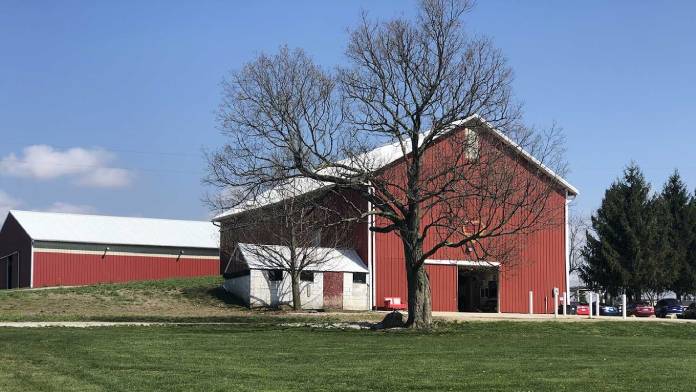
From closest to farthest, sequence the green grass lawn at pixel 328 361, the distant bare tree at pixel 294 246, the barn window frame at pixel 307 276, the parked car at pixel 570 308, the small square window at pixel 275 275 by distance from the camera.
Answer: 1. the green grass lawn at pixel 328 361
2. the distant bare tree at pixel 294 246
3. the barn window frame at pixel 307 276
4. the small square window at pixel 275 275
5. the parked car at pixel 570 308

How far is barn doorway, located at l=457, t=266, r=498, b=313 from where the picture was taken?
5019 centimetres

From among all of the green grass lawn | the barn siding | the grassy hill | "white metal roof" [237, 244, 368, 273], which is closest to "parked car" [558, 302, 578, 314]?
"white metal roof" [237, 244, 368, 273]

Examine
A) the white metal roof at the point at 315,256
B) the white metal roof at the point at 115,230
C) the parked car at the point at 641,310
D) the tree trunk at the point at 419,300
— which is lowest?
the parked car at the point at 641,310

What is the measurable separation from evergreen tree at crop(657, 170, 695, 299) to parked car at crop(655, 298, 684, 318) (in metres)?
7.38

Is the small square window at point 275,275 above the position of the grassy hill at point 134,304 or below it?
above

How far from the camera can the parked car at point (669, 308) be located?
54.6 meters

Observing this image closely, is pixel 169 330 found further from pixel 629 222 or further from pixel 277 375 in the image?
pixel 629 222

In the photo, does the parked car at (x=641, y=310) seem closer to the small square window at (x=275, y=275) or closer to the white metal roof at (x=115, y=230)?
the small square window at (x=275, y=275)

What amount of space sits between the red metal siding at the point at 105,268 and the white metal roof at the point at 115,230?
4.10ft

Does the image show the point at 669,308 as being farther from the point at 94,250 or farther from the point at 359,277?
the point at 94,250

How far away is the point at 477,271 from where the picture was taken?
5084 cm

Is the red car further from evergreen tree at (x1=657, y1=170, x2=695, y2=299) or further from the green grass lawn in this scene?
the green grass lawn

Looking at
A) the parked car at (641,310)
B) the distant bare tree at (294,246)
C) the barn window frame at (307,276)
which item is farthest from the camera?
the parked car at (641,310)

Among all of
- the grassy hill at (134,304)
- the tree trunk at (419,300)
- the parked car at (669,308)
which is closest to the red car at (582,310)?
the parked car at (669,308)
